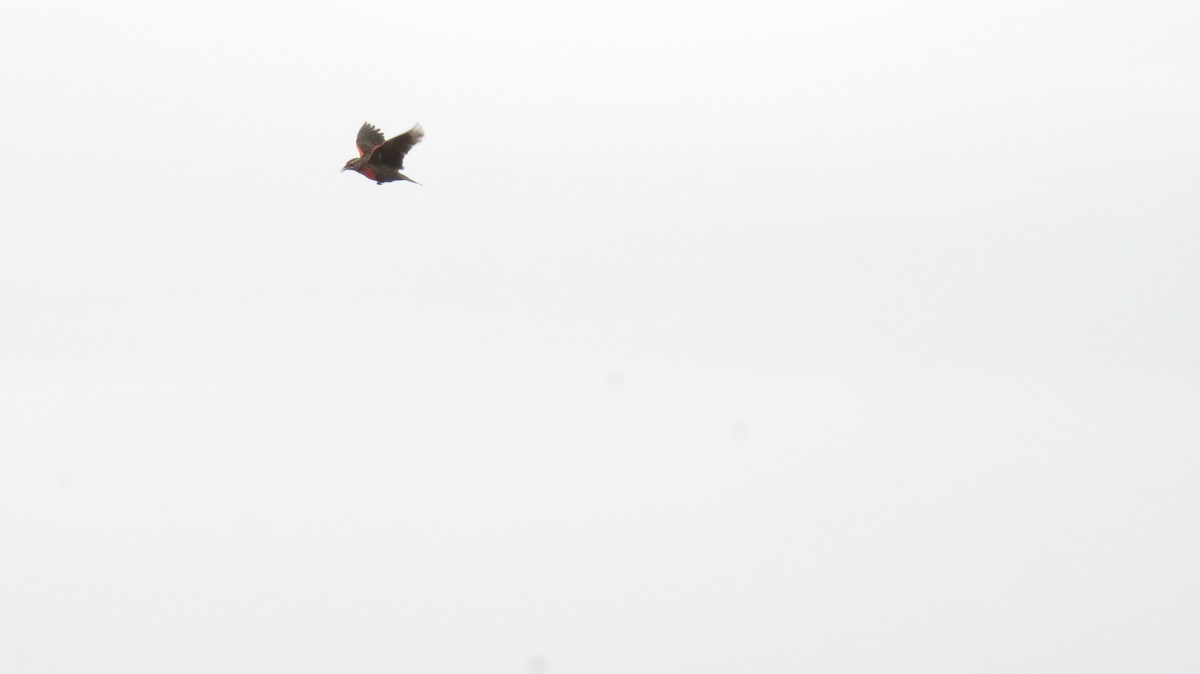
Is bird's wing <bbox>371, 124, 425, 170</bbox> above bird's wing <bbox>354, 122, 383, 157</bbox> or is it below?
below

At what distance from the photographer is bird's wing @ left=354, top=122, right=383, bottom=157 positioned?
2409 inches

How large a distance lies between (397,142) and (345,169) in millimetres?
2521

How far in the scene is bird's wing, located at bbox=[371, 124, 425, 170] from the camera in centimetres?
5728

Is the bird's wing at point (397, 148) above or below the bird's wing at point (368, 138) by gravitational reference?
below

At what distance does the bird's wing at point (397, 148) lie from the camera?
188ft

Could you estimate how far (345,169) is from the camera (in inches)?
2322

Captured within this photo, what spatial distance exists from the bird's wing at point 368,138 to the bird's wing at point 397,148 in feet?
8.21

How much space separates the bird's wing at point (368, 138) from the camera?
2409 inches

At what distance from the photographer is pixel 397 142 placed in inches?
2260

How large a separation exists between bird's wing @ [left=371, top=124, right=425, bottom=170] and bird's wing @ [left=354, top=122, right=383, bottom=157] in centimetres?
250

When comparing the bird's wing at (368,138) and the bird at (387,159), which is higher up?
the bird's wing at (368,138)

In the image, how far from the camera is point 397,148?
2270 inches

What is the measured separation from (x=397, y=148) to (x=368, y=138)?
4.74 meters

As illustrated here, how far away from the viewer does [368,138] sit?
6209cm
